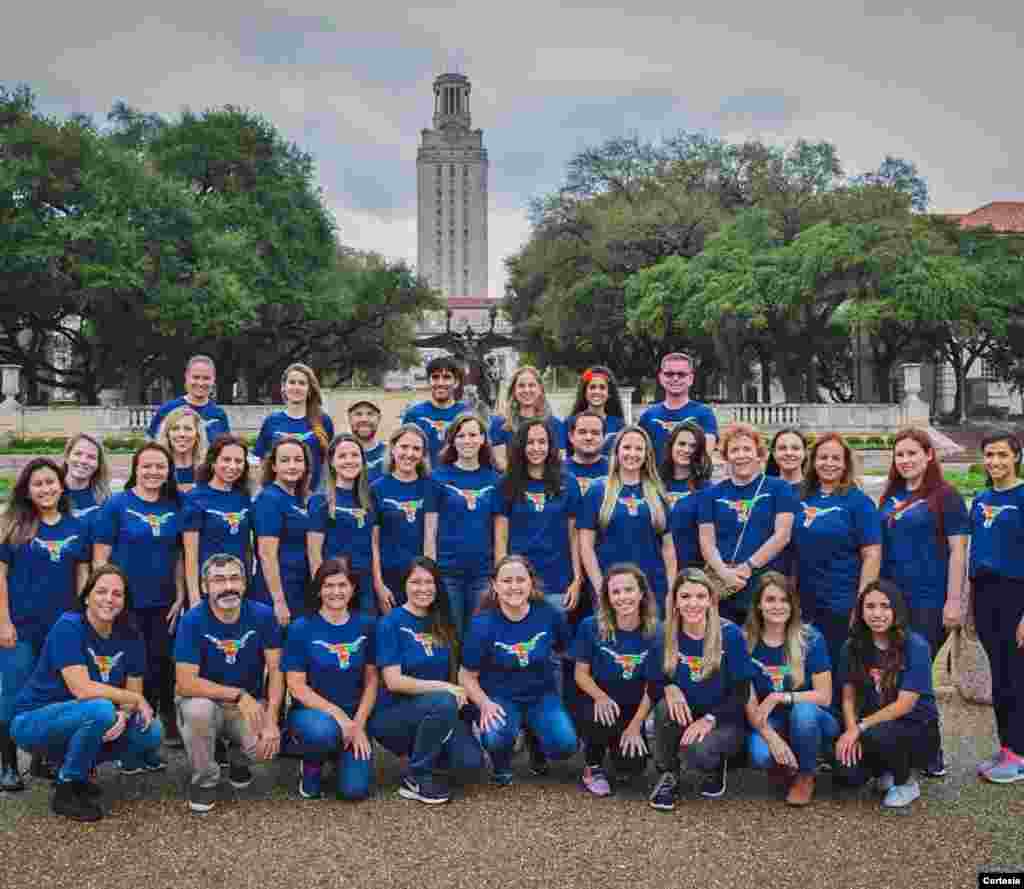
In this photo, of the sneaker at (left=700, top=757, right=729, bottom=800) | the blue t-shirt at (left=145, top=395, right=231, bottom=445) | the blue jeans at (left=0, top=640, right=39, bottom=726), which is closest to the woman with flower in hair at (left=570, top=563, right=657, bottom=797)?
the sneaker at (left=700, top=757, right=729, bottom=800)

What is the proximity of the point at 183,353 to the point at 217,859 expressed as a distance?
30.8m

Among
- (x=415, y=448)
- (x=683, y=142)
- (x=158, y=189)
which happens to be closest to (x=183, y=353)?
(x=158, y=189)

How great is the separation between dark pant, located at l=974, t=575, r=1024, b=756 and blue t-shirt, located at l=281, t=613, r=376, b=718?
3.13 metres

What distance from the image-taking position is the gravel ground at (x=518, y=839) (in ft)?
13.0

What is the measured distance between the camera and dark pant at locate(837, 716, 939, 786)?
477cm

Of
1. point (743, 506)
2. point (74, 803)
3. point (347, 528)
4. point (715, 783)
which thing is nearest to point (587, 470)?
point (743, 506)

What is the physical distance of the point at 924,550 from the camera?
17.0ft

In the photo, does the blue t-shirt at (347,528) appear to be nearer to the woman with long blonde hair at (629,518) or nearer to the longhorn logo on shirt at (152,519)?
the longhorn logo on shirt at (152,519)

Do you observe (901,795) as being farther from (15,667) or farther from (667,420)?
(15,667)

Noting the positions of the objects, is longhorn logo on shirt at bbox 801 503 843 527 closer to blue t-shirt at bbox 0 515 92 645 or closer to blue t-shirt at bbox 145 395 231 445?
blue t-shirt at bbox 145 395 231 445

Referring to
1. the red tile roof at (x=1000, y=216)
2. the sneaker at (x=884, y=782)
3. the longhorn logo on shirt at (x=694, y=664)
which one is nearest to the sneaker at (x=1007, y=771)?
the sneaker at (x=884, y=782)

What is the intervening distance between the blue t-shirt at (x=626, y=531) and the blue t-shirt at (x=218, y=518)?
6.12 ft

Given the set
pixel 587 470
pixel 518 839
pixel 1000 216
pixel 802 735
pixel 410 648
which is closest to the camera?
pixel 518 839

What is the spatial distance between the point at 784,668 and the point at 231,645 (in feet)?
8.89
